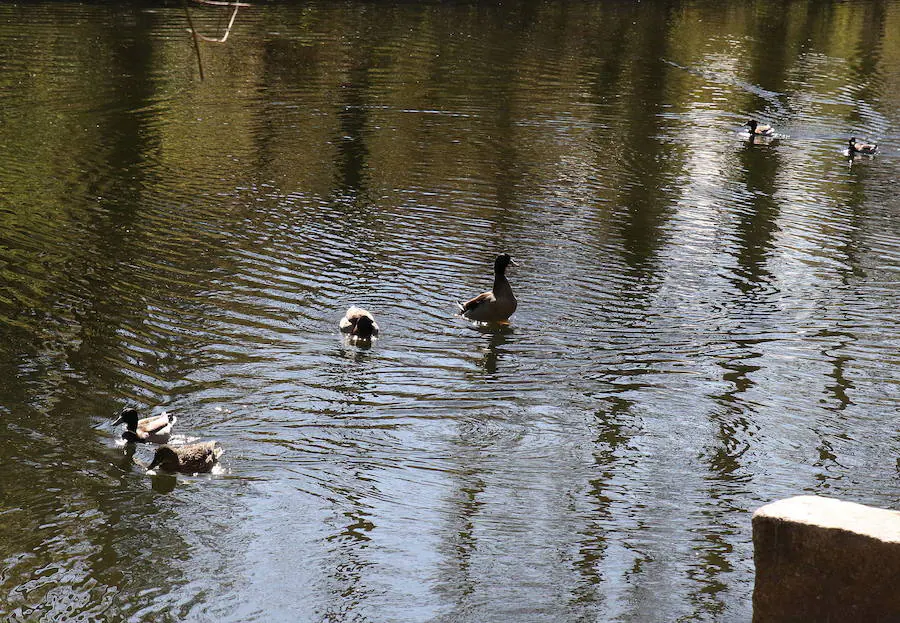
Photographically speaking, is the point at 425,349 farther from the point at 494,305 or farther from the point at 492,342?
the point at 494,305

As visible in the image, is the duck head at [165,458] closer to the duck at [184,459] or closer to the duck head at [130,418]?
the duck at [184,459]

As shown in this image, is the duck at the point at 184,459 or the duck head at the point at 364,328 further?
the duck head at the point at 364,328

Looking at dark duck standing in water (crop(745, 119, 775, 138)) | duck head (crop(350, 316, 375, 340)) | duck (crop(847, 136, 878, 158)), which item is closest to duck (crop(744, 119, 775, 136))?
dark duck standing in water (crop(745, 119, 775, 138))

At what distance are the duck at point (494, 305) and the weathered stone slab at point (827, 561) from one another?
6.81 meters

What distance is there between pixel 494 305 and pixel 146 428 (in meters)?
4.82

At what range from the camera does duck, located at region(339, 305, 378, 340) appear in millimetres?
12094

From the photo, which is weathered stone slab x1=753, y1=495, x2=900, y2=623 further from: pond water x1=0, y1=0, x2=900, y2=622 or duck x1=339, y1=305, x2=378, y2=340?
duck x1=339, y1=305, x2=378, y2=340

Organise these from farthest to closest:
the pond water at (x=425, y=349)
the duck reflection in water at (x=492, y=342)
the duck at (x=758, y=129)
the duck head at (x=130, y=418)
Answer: the duck at (x=758, y=129)
the duck reflection in water at (x=492, y=342)
the duck head at (x=130, y=418)
the pond water at (x=425, y=349)

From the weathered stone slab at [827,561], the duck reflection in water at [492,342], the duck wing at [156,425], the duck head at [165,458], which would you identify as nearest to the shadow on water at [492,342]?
the duck reflection in water at [492,342]

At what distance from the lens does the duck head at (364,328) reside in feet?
39.7

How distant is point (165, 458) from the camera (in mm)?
9078

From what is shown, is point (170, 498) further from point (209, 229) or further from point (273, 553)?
point (209, 229)

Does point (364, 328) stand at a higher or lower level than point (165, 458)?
higher

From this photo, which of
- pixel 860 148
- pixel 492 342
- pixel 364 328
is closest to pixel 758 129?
pixel 860 148
